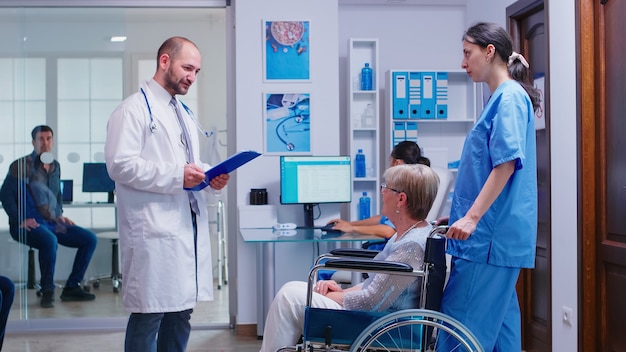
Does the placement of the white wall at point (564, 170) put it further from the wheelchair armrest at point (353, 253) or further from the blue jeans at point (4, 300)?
the blue jeans at point (4, 300)

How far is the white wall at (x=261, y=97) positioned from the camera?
505 cm

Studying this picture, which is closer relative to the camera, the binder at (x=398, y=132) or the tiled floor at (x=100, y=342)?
the tiled floor at (x=100, y=342)

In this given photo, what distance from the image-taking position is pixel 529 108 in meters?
2.61

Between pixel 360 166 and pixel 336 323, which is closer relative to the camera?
pixel 336 323

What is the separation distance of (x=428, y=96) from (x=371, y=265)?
3518mm

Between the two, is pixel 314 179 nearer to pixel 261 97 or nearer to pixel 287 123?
pixel 287 123

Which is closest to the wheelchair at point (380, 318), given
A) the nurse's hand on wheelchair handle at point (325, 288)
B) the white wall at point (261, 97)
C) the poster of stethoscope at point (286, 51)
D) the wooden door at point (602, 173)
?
the nurse's hand on wheelchair handle at point (325, 288)

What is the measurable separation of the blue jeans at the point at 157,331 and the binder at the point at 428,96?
320cm

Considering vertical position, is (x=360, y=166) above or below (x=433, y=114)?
below

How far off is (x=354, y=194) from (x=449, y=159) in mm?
787

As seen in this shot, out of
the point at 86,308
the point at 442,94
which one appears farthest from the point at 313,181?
the point at 86,308

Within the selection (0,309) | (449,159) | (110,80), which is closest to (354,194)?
(449,159)

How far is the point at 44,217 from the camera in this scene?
5.26m

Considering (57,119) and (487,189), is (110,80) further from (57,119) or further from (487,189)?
(487,189)
